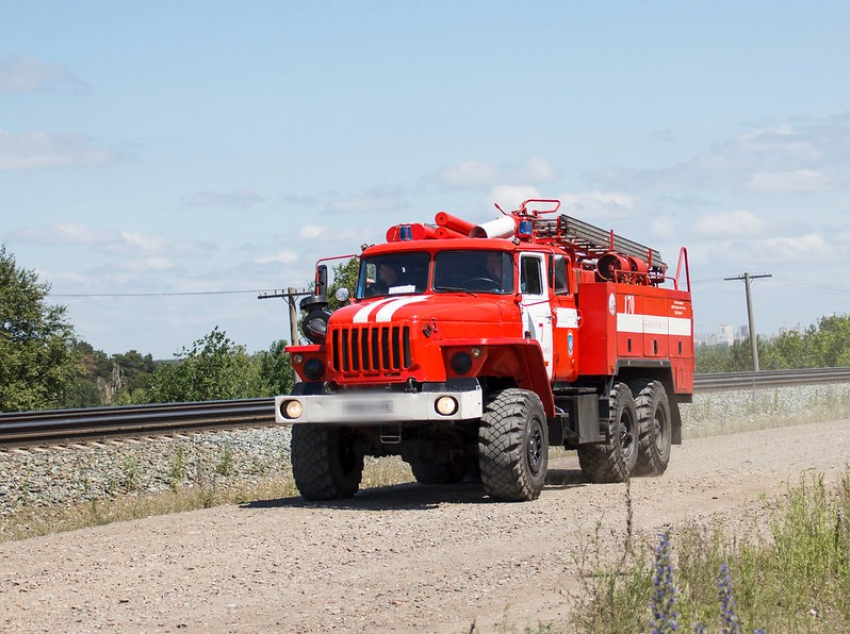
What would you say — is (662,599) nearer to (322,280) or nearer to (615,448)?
(322,280)

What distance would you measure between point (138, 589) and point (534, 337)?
6207 millimetres

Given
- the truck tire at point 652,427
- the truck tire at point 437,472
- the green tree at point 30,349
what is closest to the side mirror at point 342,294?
the truck tire at point 437,472

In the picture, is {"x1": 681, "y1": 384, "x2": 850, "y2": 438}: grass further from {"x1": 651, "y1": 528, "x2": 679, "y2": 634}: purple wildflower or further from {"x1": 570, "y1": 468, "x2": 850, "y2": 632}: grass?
{"x1": 651, "y1": 528, "x2": 679, "y2": 634}: purple wildflower

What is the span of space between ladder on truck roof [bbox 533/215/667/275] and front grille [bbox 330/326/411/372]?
13.0 ft

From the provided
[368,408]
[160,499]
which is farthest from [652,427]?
[160,499]

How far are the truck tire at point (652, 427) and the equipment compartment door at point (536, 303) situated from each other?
276cm

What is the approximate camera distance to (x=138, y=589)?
872 centimetres

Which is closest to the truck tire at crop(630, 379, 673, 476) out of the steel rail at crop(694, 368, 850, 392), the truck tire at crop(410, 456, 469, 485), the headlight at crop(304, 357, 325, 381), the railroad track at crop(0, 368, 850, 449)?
the truck tire at crop(410, 456, 469, 485)

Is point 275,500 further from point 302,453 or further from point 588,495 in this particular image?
point 588,495

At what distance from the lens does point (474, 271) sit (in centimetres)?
1368

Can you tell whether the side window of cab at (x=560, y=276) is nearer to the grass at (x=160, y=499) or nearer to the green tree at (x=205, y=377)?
the grass at (x=160, y=499)

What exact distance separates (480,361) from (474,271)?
A: 56.3 inches

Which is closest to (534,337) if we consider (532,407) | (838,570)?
(532,407)

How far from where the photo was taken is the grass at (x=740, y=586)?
6.19m
